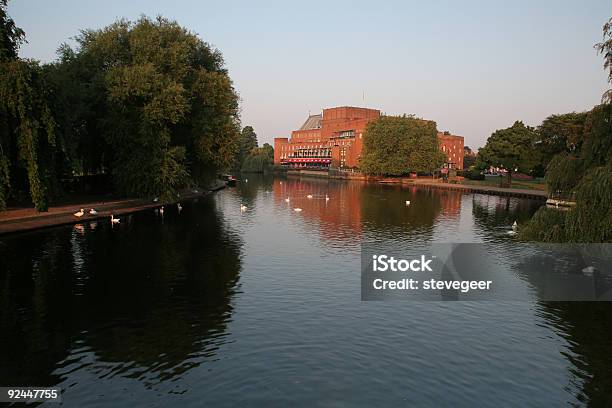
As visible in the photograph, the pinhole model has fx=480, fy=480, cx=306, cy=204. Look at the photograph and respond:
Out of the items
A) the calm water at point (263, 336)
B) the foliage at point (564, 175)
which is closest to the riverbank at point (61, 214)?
the calm water at point (263, 336)

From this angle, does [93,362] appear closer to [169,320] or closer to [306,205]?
[169,320]

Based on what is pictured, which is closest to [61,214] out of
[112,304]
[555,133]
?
[112,304]

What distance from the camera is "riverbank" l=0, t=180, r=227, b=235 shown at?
3556 cm

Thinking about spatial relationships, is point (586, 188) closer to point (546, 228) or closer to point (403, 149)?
point (546, 228)

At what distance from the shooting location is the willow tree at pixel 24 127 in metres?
34.3

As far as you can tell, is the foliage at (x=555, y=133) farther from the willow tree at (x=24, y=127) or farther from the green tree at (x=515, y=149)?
the willow tree at (x=24, y=127)

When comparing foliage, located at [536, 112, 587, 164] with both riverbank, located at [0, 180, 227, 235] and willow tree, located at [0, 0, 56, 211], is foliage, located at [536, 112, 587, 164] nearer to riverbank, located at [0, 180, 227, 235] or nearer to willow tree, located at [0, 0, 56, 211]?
riverbank, located at [0, 180, 227, 235]

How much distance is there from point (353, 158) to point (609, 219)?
155 meters

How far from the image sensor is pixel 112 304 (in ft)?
66.0

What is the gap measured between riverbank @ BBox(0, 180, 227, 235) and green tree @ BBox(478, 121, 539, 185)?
70147mm

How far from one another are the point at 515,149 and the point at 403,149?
34.9 meters

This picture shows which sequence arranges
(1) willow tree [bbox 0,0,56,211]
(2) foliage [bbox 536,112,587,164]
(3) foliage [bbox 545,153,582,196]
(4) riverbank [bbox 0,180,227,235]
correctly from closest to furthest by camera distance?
(3) foliage [bbox 545,153,582,196] < (1) willow tree [bbox 0,0,56,211] < (4) riverbank [bbox 0,180,227,235] < (2) foliage [bbox 536,112,587,164]

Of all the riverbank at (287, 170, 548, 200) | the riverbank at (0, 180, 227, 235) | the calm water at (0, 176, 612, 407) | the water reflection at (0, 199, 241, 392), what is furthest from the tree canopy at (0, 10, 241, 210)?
the riverbank at (287, 170, 548, 200)

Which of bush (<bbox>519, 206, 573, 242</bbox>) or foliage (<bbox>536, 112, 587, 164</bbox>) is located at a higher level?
foliage (<bbox>536, 112, 587, 164</bbox>)
